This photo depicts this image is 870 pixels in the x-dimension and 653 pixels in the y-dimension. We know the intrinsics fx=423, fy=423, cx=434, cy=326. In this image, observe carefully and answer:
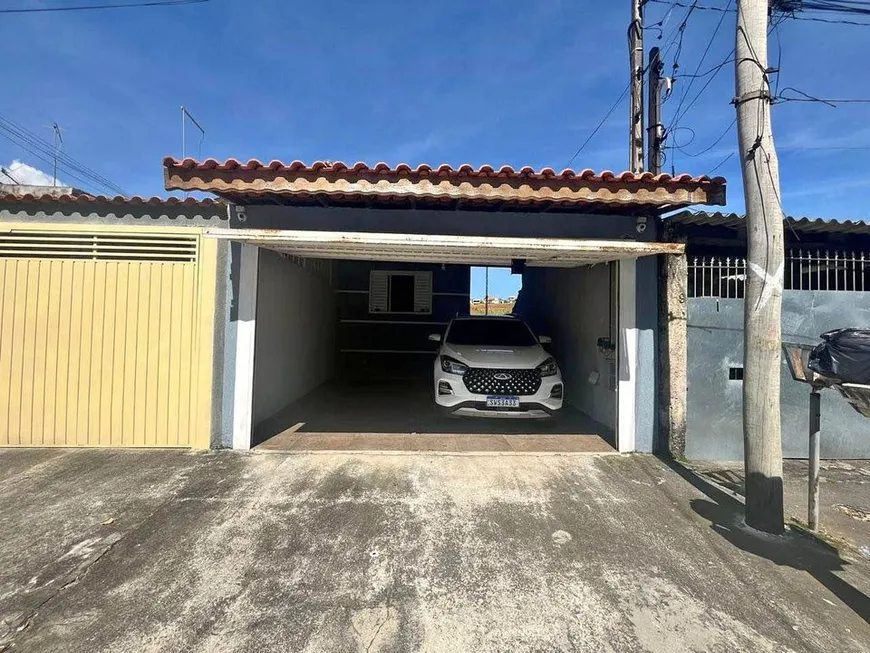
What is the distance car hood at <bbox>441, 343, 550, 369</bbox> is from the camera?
18.9 ft

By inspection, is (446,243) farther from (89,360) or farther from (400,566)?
(89,360)

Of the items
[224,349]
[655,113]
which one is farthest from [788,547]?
[655,113]

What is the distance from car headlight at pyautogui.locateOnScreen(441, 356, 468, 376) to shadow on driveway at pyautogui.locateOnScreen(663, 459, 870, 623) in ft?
9.59

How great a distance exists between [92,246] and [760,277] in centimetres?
708

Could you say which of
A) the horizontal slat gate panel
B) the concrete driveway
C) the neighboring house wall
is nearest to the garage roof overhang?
the horizontal slat gate panel

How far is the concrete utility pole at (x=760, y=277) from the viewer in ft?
11.4

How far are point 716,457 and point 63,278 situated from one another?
8164 mm

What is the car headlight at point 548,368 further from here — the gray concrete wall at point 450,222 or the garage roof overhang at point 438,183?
the garage roof overhang at point 438,183

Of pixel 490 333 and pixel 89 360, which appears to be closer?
pixel 89 360

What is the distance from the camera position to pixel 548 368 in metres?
5.93

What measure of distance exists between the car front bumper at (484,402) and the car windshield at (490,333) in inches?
33.5

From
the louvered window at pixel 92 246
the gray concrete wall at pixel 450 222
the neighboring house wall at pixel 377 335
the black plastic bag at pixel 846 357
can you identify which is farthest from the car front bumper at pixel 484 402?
the neighboring house wall at pixel 377 335

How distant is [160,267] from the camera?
515cm

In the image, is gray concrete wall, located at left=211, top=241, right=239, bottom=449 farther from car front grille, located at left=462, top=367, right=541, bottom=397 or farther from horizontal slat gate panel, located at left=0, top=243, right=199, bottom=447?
car front grille, located at left=462, top=367, right=541, bottom=397
